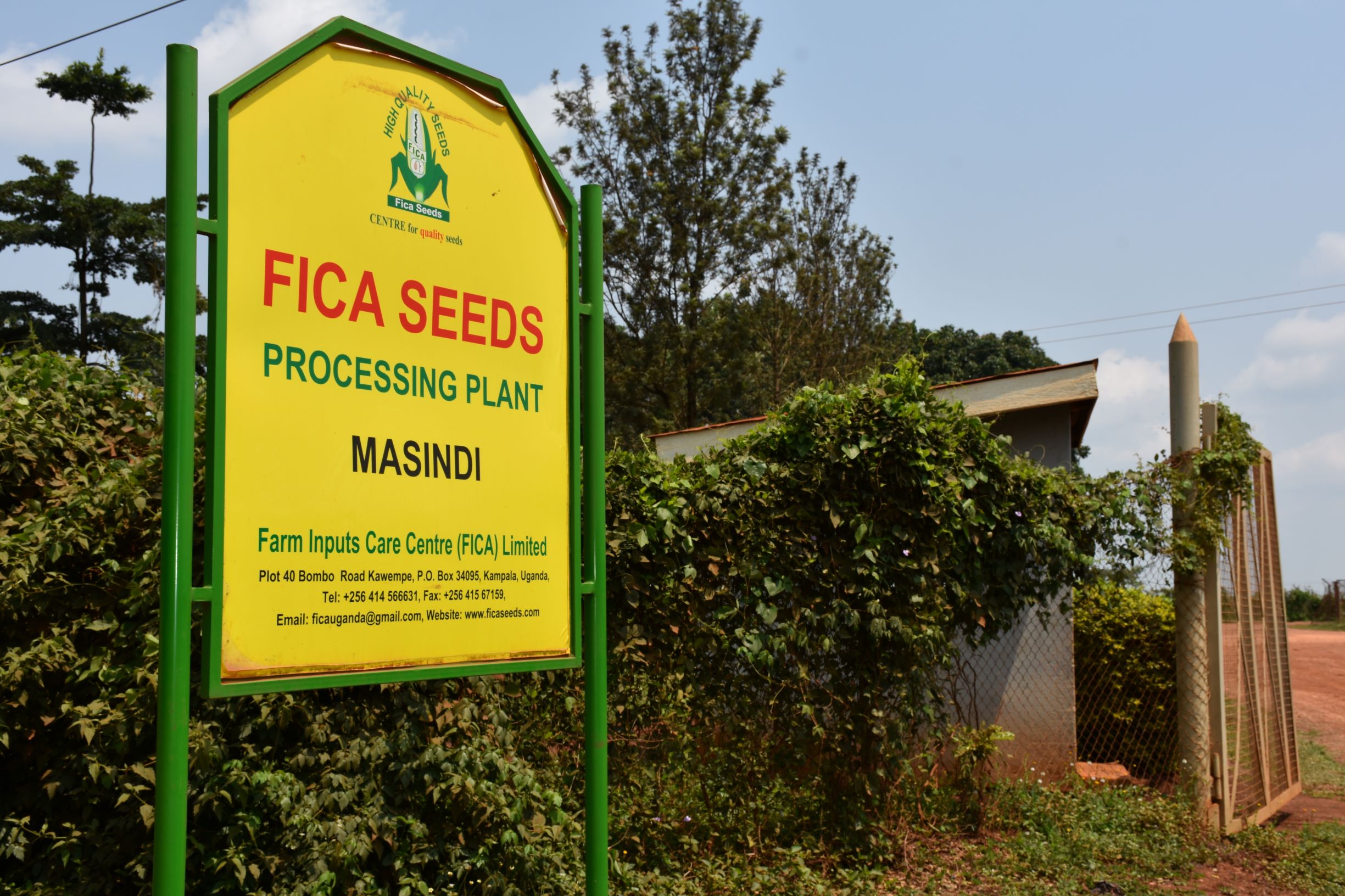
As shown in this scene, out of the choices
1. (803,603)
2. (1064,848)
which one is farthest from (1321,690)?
(803,603)

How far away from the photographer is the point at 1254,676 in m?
7.16

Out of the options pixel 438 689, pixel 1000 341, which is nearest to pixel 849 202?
pixel 438 689

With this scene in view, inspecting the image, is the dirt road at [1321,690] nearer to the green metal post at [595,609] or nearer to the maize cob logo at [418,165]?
the green metal post at [595,609]

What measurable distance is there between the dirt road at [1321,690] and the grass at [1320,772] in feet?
0.55

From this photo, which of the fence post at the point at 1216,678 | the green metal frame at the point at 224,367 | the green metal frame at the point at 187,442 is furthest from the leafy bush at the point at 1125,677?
the green metal frame at the point at 187,442

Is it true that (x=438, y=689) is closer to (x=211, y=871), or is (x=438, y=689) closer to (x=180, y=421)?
(x=211, y=871)

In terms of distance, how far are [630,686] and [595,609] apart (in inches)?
47.4

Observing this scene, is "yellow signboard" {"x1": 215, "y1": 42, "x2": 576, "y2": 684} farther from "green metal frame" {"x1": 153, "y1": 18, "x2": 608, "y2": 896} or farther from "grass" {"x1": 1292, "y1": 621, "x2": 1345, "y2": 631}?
"grass" {"x1": 1292, "y1": 621, "x2": 1345, "y2": 631}

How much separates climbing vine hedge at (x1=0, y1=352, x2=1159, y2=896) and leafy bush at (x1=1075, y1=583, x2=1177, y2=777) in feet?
7.14

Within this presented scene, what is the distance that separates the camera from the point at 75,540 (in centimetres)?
381

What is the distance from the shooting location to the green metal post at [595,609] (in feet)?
11.6

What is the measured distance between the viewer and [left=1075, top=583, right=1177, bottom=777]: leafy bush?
26.1ft

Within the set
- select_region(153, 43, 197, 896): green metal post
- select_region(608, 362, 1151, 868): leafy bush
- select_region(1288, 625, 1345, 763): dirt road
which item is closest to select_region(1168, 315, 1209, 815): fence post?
select_region(608, 362, 1151, 868): leafy bush

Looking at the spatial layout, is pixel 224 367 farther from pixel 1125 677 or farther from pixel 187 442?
pixel 1125 677
